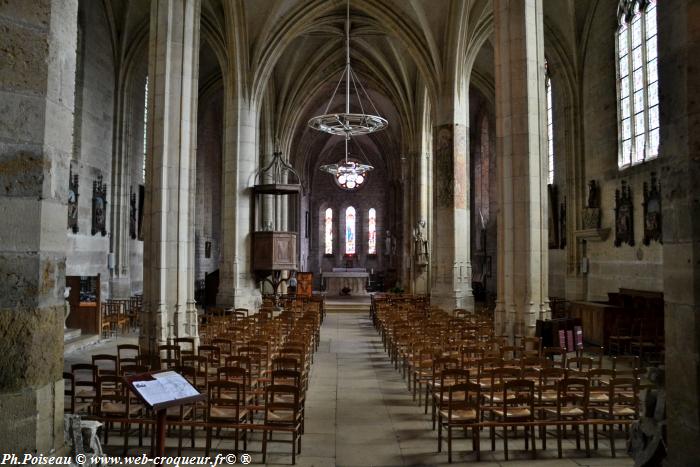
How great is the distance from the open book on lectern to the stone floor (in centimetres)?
207

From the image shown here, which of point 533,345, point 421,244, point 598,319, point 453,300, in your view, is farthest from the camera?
point 421,244

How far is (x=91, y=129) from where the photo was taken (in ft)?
64.0

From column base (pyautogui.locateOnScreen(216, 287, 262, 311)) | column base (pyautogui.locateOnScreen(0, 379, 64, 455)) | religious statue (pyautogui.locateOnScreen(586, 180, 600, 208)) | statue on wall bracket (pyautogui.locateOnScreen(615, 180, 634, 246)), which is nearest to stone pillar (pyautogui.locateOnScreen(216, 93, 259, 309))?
column base (pyautogui.locateOnScreen(216, 287, 262, 311))

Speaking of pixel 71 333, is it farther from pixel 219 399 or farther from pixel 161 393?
pixel 161 393

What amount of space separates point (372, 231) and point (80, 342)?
3488cm

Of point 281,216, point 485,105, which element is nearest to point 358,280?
point 281,216

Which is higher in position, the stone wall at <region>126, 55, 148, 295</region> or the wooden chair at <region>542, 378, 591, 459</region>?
the stone wall at <region>126, 55, 148, 295</region>

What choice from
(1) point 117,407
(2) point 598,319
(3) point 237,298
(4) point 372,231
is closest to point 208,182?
(3) point 237,298

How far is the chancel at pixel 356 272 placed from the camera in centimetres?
361

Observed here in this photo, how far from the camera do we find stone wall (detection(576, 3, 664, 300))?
650 inches

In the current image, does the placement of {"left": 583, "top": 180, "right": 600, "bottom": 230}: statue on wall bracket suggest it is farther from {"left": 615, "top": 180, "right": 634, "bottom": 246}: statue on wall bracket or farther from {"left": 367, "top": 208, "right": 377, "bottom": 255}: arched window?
{"left": 367, "top": 208, "right": 377, "bottom": 255}: arched window

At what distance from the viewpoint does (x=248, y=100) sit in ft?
68.8

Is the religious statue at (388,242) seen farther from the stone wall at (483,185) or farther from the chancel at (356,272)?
the stone wall at (483,185)

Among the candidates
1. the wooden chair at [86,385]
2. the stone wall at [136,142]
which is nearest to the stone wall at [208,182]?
the stone wall at [136,142]
